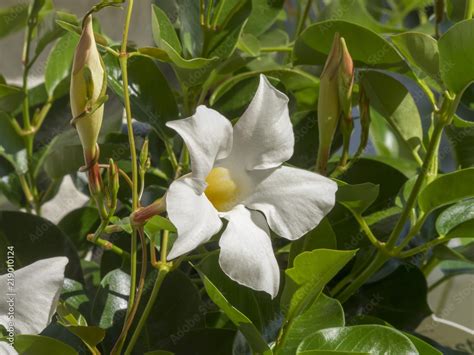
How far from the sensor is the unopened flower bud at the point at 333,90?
45cm

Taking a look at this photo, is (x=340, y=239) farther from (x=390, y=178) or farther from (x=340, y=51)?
(x=340, y=51)

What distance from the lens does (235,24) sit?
2.07 feet

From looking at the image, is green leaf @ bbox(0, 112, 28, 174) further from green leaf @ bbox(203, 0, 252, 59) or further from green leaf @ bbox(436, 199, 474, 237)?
green leaf @ bbox(436, 199, 474, 237)

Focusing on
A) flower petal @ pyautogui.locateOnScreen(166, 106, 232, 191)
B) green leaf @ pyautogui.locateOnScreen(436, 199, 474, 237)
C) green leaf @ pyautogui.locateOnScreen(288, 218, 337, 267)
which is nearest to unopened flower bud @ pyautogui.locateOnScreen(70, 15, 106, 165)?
flower petal @ pyautogui.locateOnScreen(166, 106, 232, 191)

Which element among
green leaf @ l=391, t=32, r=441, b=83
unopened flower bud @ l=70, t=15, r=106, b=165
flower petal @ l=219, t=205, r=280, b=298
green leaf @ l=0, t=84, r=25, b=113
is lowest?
green leaf @ l=0, t=84, r=25, b=113

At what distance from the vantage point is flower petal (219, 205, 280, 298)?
0.39 meters

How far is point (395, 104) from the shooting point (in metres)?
0.61

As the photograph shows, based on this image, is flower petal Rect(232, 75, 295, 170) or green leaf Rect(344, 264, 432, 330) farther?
green leaf Rect(344, 264, 432, 330)

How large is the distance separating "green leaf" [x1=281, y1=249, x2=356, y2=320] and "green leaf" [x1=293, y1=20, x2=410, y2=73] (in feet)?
0.60

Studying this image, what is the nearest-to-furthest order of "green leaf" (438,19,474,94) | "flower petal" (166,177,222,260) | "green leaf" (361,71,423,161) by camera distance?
"flower petal" (166,177,222,260)
"green leaf" (438,19,474,94)
"green leaf" (361,71,423,161)

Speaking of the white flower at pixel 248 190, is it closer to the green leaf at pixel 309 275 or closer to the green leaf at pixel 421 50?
the green leaf at pixel 309 275

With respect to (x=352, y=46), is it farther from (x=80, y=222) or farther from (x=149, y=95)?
(x=80, y=222)

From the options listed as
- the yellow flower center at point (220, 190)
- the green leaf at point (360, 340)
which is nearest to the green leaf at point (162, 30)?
the yellow flower center at point (220, 190)

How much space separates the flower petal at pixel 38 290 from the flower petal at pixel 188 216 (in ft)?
0.26
